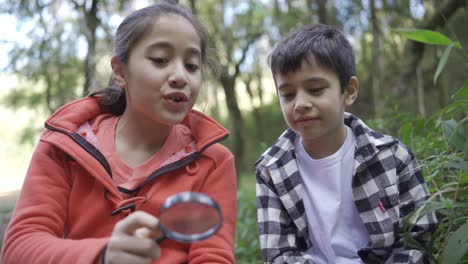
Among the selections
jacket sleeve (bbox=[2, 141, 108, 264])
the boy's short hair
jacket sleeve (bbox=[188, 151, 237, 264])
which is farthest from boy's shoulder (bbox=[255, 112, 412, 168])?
jacket sleeve (bbox=[2, 141, 108, 264])

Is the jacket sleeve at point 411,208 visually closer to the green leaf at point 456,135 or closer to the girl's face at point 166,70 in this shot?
the green leaf at point 456,135

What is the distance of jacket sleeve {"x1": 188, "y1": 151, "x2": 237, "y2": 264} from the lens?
159cm

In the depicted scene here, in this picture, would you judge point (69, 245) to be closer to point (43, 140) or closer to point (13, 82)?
point (43, 140)

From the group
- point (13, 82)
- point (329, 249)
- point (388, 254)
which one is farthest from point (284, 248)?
point (13, 82)

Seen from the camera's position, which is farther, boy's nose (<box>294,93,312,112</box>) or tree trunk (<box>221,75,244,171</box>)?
tree trunk (<box>221,75,244,171</box>)

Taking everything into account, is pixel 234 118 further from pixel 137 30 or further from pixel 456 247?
pixel 456 247

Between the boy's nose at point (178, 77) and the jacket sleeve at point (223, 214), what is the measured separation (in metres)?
0.35

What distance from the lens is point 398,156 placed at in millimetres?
2037

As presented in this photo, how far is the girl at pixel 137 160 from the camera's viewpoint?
1584 millimetres

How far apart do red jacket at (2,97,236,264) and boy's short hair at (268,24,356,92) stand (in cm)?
53

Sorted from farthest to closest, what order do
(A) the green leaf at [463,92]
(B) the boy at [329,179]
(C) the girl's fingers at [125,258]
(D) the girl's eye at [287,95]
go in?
(D) the girl's eye at [287,95], (B) the boy at [329,179], (A) the green leaf at [463,92], (C) the girl's fingers at [125,258]

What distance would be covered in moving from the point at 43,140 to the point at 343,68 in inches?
53.1

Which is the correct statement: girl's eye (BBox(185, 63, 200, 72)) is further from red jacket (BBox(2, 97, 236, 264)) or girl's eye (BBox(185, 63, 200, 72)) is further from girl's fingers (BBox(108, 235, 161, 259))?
girl's fingers (BBox(108, 235, 161, 259))

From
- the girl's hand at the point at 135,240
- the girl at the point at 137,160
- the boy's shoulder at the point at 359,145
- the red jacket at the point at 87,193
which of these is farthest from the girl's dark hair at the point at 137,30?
A: the girl's hand at the point at 135,240
